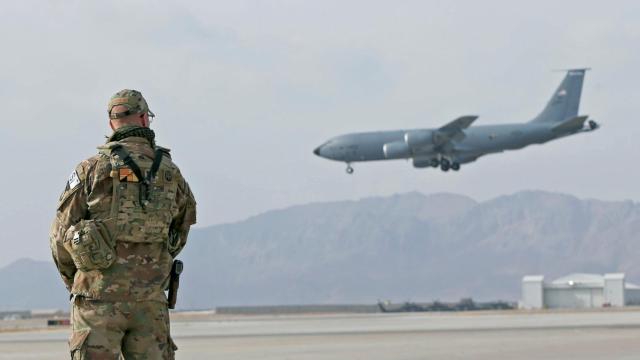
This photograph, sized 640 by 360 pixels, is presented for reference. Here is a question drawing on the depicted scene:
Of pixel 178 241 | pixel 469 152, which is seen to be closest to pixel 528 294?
pixel 469 152

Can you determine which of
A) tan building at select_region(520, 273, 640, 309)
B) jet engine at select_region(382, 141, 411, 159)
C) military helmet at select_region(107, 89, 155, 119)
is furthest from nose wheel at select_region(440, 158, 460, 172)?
military helmet at select_region(107, 89, 155, 119)

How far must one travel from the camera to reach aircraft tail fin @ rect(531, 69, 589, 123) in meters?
117

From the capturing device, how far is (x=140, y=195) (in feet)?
28.0

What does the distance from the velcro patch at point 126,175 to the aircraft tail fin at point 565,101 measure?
109913mm

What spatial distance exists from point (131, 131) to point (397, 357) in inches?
589

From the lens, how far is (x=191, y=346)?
31625 millimetres

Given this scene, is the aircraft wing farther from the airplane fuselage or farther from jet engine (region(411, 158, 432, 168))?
jet engine (region(411, 158, 432, 168))

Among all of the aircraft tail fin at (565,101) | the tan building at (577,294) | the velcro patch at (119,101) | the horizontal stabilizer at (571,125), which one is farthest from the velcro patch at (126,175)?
the tan building at (577,294)

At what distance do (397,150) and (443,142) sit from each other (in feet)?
14.2

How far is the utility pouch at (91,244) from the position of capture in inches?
324

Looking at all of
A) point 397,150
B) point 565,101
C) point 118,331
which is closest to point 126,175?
point 118,331

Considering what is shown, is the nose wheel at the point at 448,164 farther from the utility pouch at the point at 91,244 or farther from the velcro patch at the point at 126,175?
the utility pouch at the point at 91,244

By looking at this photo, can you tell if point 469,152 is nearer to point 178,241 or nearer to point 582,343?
point 582,343

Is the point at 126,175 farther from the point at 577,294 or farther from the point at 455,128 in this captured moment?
the point at 577,294
